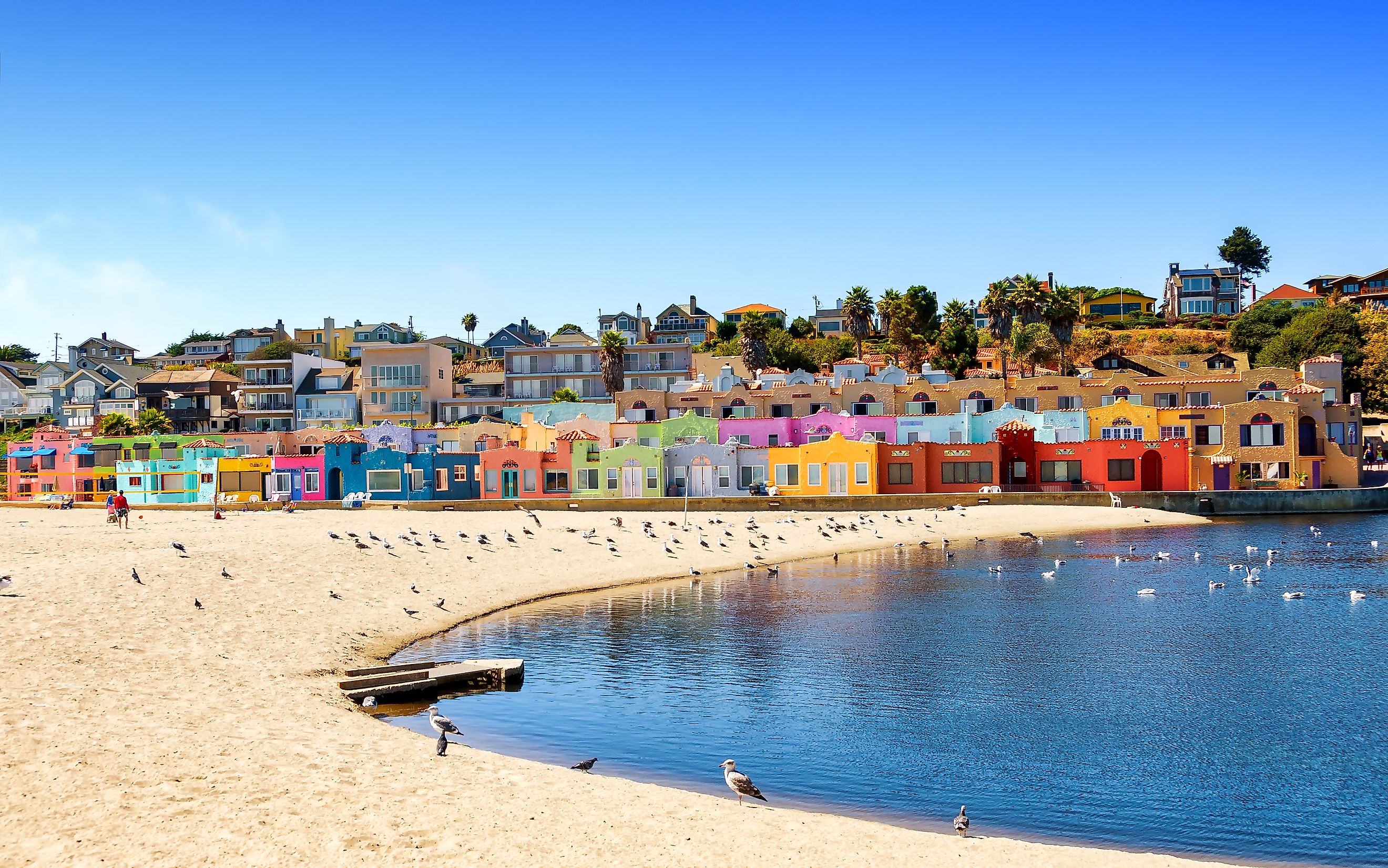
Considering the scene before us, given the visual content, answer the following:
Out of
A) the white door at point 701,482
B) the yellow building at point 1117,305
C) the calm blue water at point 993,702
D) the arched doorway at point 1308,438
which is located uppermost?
the yellow building at point 1117,305

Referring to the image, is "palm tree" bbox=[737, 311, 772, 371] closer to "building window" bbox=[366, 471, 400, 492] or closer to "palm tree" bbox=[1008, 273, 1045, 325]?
"palm tree" bbox=[1008, 273, 1045, 325]

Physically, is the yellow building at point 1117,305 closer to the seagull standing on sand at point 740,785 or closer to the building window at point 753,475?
the building window at point 753,475

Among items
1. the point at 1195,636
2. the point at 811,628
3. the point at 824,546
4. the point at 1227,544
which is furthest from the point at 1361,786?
the point at 1227,544

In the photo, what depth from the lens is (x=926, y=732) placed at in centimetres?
2145

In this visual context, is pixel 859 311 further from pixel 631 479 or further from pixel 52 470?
pixel 52 470

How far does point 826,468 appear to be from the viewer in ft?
240

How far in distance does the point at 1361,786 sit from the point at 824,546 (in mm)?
36383

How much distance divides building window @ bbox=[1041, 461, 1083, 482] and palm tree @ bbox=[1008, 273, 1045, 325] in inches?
1271

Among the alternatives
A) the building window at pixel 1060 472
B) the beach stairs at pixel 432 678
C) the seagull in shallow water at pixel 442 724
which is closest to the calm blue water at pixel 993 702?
the beach stairs at pixel 432 678

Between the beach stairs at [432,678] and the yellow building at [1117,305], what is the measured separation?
426 feet

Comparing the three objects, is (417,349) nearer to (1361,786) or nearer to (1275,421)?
(1275,421)

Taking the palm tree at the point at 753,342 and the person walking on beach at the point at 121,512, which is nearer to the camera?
the person walking on beach at the point at 121,512

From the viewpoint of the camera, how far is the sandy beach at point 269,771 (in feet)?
42.5

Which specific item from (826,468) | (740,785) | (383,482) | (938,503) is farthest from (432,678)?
(383,482)
